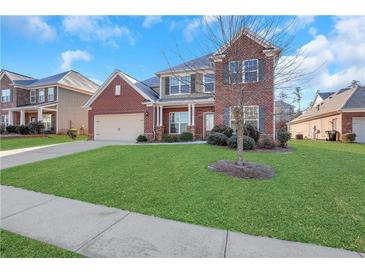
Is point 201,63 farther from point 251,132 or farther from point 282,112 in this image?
point 251,132

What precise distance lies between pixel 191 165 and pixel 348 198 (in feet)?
14.5

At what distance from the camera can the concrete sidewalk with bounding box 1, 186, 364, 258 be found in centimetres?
320

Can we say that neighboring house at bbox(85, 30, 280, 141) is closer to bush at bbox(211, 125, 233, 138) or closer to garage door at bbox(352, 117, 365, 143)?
bush at bbox(211, 125, 233, 138)

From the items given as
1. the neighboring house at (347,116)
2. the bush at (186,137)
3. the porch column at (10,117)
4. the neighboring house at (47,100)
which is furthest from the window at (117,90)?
the neighboring house at (347,116)

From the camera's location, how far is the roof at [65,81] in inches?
1077

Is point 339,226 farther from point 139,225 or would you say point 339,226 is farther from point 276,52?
point 276,52

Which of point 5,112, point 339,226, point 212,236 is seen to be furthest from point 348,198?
point 5,112

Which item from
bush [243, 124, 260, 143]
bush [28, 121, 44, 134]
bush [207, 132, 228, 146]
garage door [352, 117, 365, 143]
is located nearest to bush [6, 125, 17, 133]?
bush [28, 121, 44, 134]

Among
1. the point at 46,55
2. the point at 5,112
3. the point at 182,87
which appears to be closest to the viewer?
the point at 46,55

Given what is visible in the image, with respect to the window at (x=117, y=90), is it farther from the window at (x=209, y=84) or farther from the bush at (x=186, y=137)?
the window at (x=209, y=84)

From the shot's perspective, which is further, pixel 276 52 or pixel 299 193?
pixel 276 52

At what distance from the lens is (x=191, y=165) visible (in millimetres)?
7965

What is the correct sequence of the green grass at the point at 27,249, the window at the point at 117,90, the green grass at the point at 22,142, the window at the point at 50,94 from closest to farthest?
1. the green grass at the point at 27,249
2. the green grass at the point at 22,142
3. the window at the point at 117,90
4. the window at the point at 50,94

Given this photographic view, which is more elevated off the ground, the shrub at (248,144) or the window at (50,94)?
the window at (50,94)
